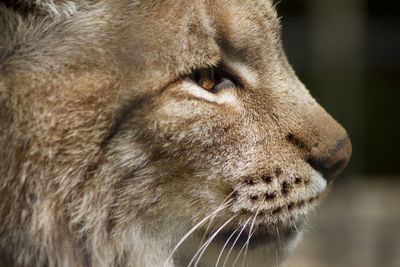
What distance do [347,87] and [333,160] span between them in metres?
1.84

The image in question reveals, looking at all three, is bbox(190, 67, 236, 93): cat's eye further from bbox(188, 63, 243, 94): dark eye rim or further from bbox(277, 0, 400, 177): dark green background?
bbox(277, 0, 400, 177): dark green background

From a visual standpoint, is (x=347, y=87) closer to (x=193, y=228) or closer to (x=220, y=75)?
(x=220, y=75)

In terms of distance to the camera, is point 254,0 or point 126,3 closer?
point 126,3

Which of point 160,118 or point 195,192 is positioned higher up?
point 160,118

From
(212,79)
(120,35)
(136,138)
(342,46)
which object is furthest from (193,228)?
(342,46)

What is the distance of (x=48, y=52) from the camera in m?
1.76

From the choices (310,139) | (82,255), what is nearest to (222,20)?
(310,139)

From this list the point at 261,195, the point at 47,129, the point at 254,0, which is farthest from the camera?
the point at 254,0

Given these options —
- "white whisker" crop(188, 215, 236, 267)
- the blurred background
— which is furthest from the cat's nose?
the blurred background

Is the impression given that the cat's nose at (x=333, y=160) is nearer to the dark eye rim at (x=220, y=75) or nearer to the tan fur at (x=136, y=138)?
the tan fur at (x=136, y=138)

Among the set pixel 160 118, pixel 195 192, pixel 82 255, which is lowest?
pixel 82 255

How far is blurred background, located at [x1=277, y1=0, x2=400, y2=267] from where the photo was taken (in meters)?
3.51

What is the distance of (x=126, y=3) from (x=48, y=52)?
204 mm

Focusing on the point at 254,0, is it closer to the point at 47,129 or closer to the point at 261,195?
the point at 261,195
